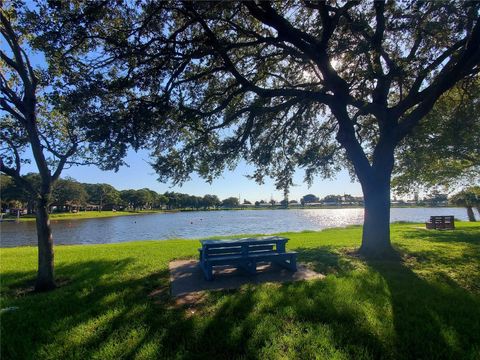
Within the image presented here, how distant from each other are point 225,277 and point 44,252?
4.05 meters

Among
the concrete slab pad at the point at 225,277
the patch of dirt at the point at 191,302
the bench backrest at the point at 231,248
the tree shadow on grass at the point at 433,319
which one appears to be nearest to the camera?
the tree shadow on grass at the point at 433,319

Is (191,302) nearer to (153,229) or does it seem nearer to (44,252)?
(44,252)

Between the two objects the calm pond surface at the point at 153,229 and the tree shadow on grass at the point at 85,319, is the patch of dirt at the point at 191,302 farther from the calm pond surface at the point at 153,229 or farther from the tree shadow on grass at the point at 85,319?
the calm pond surface at the point at 153,229

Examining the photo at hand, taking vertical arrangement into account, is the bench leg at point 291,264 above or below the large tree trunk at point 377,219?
below

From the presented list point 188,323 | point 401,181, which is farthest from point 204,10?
point 401,181

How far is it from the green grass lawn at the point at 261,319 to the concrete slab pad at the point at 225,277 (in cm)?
33

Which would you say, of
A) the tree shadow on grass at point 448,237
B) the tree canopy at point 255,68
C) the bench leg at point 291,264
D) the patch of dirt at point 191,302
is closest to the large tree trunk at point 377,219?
the tree canopy at point 255,68

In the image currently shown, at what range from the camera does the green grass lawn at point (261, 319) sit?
11.5 feet

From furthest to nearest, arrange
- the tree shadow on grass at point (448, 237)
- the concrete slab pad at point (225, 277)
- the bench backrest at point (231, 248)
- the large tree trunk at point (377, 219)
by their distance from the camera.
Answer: the tree shadow on grass at point (448, 237), the large tree trunk at point (377, 219), the bench backrest at point (231, 248), the concrete slab pad at point (225, 277)

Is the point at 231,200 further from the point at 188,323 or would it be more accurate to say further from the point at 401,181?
the point at 188,323

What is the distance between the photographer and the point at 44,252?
6352 mm

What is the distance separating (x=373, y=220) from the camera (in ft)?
29.2

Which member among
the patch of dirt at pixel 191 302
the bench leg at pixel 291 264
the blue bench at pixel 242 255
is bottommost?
the patch of dirt at pixel 191 302

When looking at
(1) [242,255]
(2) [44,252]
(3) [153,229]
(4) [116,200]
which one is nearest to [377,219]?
(1) [242,255]
